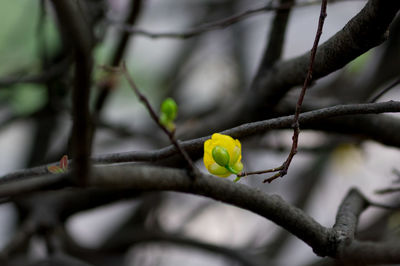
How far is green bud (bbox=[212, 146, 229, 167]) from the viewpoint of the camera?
49 centimetres

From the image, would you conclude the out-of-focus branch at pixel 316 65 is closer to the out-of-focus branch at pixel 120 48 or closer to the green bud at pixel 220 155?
the green bud at pixel 220 155

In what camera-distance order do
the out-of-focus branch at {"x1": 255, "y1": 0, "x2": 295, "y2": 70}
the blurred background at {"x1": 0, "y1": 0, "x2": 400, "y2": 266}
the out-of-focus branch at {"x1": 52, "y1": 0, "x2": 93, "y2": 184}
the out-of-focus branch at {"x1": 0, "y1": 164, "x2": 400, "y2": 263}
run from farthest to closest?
the blurred background at {"x1": 0, "y1": 0, "x2": 400, "y2": 266}, the out-of-focus branch at {"x1": 255, "y1": 0, "x2": 295, "y2": 70}, the out-of-focus branch at {"x1": 0, "y1": 164, "x2": 400, "y2": 263}, the out-of-focus branch at {"x1": 52, "y1": 0, "x2": 93, "y2": 184}

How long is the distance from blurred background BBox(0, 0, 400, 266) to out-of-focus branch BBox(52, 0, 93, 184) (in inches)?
21.5

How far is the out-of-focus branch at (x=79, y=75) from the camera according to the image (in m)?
0.32

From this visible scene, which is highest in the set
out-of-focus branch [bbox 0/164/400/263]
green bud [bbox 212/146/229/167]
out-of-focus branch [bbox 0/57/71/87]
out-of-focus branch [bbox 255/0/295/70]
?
out-of-focus branch [bbox 0/57/71/87]

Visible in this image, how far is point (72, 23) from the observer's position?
1.04 feet

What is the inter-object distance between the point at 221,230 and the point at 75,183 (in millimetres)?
1868

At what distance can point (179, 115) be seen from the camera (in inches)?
65.4

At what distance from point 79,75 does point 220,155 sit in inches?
7.9

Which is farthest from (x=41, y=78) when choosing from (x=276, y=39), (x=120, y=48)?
(x=276, y=39)

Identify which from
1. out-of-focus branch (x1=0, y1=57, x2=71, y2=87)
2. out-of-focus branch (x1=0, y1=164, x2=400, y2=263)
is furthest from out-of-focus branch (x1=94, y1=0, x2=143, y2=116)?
out-of-focus branch (x1=0, y1=164, x2=400, y2=263)

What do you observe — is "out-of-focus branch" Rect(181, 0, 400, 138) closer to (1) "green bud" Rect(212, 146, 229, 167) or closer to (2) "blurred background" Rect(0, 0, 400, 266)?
(2) "blurred background" Rect(0, 0, 400, 266)

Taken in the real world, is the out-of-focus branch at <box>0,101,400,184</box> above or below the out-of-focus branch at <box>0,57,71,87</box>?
below

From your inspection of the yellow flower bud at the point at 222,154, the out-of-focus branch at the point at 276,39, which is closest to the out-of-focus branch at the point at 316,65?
the out-of-focus branch at the point at 276,39
